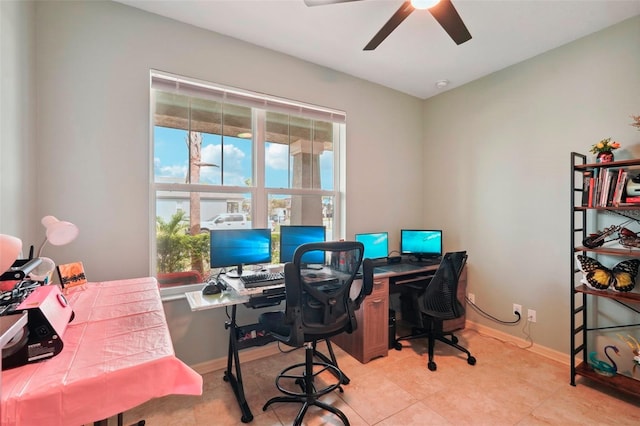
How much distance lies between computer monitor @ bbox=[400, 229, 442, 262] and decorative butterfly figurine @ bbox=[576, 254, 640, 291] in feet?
4.15

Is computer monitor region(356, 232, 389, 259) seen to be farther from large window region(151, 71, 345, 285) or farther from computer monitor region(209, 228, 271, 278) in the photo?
computer monitor region(209, 228, 271, 278)

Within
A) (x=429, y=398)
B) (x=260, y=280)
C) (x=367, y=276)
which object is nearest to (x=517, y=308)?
(x=429, y=398)

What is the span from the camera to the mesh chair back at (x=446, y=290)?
2414mm

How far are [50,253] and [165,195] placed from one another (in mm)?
799

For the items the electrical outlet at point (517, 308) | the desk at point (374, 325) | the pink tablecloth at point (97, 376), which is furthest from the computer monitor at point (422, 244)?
the pink tablecloth at point (97, 376)

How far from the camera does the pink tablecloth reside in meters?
0.74

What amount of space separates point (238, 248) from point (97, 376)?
Answer: 145 centimetres

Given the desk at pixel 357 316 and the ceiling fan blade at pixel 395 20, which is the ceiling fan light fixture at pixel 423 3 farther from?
the desk at pixel 357 316

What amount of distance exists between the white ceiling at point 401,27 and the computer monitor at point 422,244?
182cm

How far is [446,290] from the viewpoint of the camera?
2457mm

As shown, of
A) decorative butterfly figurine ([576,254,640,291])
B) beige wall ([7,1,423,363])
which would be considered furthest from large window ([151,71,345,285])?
decorative butterfly figurine ([576,254,640,291])

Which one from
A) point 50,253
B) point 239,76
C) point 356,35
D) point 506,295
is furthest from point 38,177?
point 506,295

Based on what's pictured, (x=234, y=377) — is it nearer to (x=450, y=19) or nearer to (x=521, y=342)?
(x=521, y=342)

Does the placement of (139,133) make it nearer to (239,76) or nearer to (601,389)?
(239,76)
